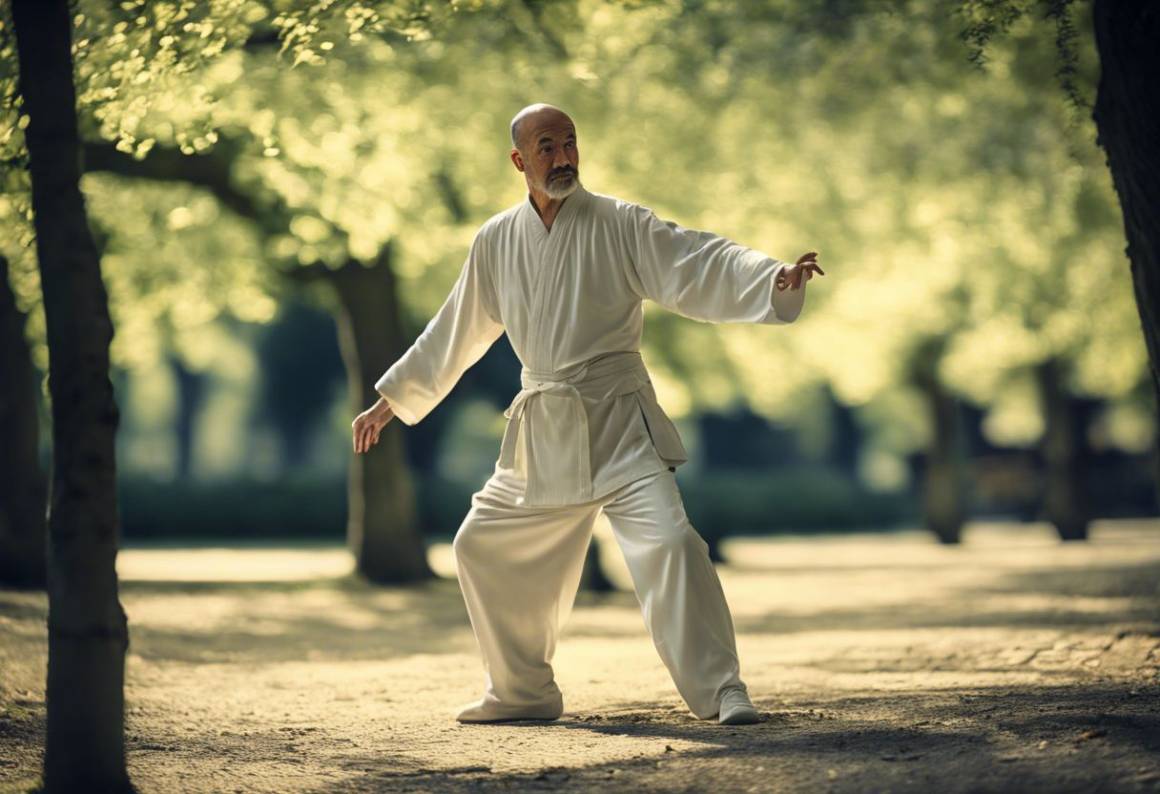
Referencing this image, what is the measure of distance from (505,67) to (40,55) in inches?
356

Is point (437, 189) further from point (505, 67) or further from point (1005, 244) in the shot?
point (1005, 244)

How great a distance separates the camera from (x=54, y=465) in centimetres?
438

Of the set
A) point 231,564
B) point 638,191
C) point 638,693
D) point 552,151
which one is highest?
point 638,191

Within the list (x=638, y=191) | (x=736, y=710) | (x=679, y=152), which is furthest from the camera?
(x=679, y=152)

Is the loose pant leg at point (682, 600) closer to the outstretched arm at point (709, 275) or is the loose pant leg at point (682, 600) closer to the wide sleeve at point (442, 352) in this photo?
the outstretched arm at point (709, 275)

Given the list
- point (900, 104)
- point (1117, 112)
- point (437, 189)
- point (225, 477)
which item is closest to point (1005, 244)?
point (900, 104)

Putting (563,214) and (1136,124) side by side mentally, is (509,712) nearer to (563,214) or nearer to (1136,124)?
(563,214)

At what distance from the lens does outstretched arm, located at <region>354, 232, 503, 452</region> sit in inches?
245

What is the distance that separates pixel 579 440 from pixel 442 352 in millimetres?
935

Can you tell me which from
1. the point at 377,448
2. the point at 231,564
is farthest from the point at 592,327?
the point at 231,564

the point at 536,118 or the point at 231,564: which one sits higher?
the point at 536,118

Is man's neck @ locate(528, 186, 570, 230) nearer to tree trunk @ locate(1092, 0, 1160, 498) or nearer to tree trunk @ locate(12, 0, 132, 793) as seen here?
tree trunk @ locate(12, 0, 132, 793)

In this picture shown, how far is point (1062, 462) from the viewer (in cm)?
2242

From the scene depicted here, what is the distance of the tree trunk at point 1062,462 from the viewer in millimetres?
22453
